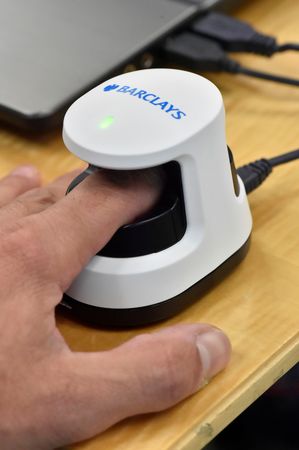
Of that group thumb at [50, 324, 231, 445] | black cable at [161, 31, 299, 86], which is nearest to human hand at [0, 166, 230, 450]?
thumb at [50, 324, 231, 445]

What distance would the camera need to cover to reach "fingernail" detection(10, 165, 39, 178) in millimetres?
646

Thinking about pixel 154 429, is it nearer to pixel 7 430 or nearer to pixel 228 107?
pixel 7 430

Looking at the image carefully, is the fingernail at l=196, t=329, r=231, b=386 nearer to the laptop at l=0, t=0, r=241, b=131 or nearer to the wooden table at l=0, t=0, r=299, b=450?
the wooden table at l=0, t=0, r=299, b=450

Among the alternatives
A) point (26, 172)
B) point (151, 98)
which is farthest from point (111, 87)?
point (26, 172)

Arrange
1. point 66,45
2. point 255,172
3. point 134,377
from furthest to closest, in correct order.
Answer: point 66,45 → point 255,172 → point 134,377

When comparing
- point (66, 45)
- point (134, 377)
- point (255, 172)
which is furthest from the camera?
point (66, 45)

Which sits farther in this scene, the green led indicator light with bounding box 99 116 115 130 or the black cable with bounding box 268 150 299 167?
the black cable with bounding box 268 150 299 167

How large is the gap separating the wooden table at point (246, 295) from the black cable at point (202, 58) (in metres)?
0.01

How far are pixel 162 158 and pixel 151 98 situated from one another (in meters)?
0.05

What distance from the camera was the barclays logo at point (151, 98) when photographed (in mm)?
501

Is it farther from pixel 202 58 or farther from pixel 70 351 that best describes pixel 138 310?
pixel 202 58

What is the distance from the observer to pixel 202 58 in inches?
30.3

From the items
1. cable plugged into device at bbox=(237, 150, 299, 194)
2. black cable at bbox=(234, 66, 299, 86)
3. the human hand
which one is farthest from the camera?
black cable at bbox=(234, 66, 299, 86)

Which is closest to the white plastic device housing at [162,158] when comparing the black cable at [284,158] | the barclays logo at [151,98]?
the barclays logo at [151,98]
